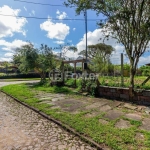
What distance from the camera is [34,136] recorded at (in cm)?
274

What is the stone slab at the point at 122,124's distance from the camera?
2.99 meters

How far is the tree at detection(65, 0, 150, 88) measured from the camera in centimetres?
493

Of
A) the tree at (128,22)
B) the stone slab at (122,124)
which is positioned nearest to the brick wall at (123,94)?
the tree at (128,22)

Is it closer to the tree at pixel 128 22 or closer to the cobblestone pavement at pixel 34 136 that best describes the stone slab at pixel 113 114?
the cobblestone pavement at pixel 34 136

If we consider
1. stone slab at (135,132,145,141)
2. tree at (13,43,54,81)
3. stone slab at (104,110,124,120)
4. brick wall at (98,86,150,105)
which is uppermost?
tree at (13,43,54,81)

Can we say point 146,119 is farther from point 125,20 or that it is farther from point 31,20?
point 31,20

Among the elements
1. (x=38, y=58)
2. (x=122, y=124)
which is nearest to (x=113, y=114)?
(x=122, y=124)

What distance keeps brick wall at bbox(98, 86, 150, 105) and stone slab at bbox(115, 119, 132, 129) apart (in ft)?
5.92

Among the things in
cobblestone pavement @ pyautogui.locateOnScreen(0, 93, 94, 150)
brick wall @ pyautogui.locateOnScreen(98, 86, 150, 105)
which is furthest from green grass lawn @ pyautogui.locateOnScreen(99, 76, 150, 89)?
cobblestone pavement @ pyautogui.locateOnScreen(0, 93, 94, 150)

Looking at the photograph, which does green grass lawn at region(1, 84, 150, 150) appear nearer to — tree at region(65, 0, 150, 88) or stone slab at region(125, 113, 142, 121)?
stone slab at region(125, 113, 142, 121)

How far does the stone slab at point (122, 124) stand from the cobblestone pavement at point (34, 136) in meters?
0.97

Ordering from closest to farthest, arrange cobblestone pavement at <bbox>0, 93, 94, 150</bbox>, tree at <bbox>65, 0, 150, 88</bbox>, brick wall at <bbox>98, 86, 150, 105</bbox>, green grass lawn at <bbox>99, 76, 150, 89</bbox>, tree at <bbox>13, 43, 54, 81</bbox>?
cobblestone pavement at <bbox>0, 93, 94, 150</bbox> < brick wall at <bbox>98, 86, 150, 105</bbox> < tree at <bbox>65, 0, 150, 88</bbox> < green grass lawn at <bbox>99, 76, 150, 89</bbox> < tree at <bbox>13, 43, 54, 81</bbox>

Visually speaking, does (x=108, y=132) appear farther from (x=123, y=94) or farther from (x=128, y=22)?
(x=128, y=22)

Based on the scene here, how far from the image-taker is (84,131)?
279cm
